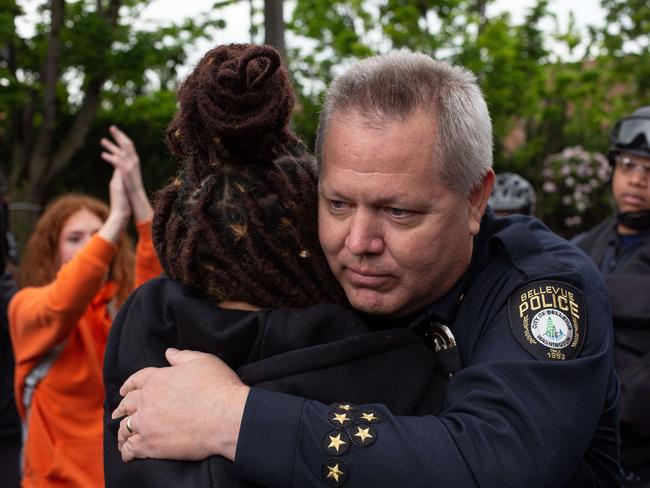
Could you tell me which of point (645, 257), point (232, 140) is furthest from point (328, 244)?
point (645, 257)

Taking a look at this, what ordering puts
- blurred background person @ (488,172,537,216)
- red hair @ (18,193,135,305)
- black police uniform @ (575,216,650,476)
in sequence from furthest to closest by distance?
blurred background person @ (488,172,537,216) → red hair @ (18,193,135,305) → black police uniform @ (575,216,650,476)

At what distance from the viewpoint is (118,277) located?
440cm

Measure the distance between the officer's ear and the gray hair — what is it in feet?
0.13

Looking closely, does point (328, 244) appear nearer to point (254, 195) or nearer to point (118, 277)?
point (254, 195)

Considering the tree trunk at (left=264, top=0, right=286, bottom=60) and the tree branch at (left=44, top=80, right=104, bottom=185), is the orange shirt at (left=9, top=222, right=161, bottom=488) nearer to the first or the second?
the tree trunk at (left=264, top=0, right=286, bottom=60)

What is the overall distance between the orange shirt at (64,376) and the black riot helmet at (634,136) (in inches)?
120

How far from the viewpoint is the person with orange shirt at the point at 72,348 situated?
12.4ft

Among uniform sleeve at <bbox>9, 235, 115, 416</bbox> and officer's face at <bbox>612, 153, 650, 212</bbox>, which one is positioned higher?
officer's face at <bbox>612, 153, 650, 212</bbox>

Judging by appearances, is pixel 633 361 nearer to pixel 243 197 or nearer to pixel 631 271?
pixel 631 271

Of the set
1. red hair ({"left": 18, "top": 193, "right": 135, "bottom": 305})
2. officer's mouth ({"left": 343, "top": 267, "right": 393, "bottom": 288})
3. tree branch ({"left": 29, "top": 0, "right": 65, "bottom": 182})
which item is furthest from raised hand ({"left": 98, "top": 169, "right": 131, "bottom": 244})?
tree branch ({"left": 29, "top": 0, "right": 65, "bottom": 182})

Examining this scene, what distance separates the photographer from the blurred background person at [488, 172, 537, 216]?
684 cm

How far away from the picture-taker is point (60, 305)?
3.84 metres

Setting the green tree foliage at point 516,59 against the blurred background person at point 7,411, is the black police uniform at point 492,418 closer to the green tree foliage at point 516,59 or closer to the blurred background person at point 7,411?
the blurred background person at point 7,411

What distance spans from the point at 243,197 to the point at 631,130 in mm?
3786
